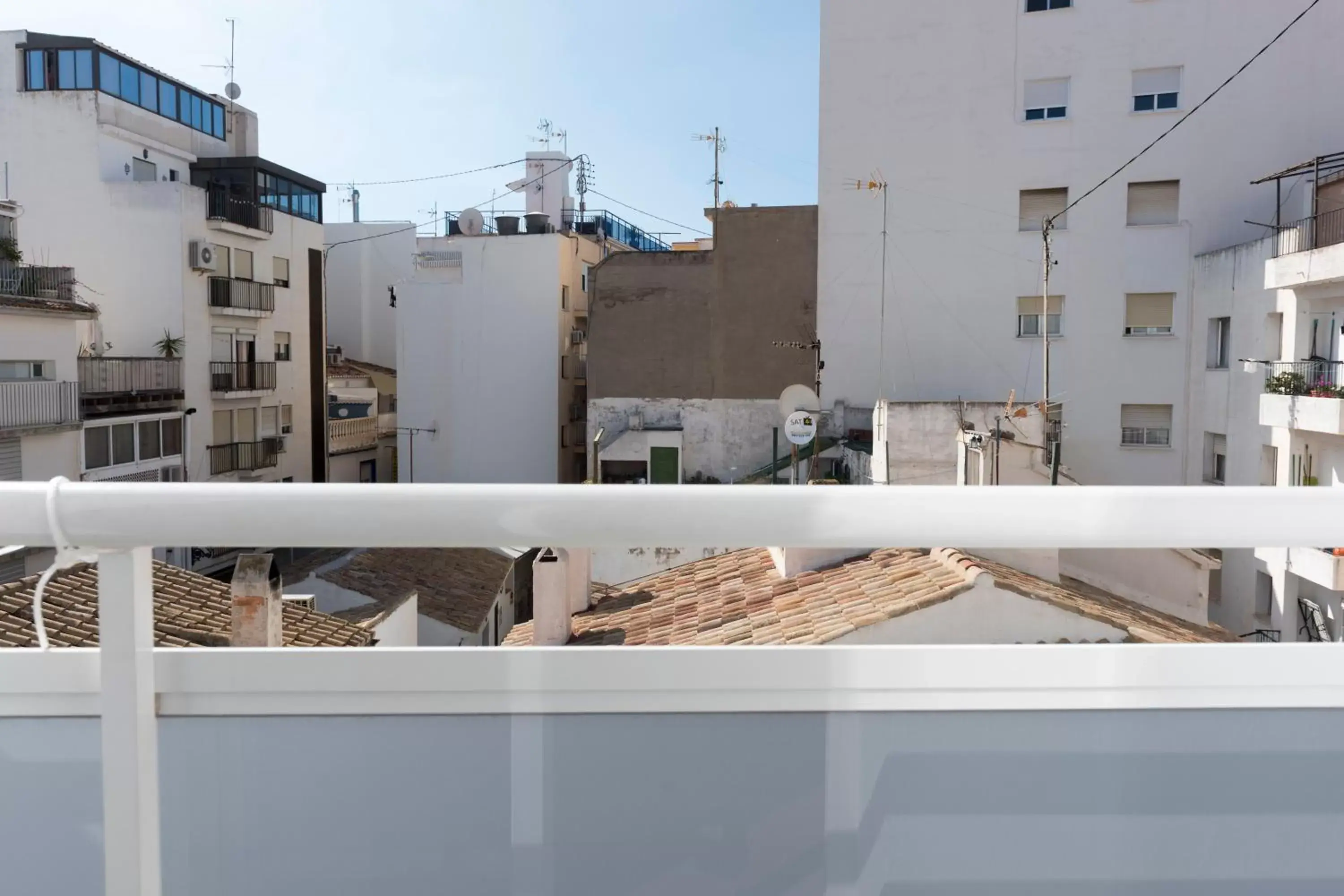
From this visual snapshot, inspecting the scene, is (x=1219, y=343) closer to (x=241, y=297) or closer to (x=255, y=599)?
(x=255, y=599)

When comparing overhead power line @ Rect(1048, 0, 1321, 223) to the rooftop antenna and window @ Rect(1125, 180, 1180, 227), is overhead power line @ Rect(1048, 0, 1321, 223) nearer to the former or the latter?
window @ Rect(1125, 180, 1180, 227)

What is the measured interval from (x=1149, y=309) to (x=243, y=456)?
15904 millimetres

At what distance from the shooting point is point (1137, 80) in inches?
657

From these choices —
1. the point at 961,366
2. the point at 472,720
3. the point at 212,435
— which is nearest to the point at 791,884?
the point at 472,720

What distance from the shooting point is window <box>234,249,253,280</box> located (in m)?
20.6

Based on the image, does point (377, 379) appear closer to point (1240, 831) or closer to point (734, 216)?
point (734, 216)

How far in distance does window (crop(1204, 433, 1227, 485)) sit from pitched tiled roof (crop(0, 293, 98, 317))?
16170 millimetres

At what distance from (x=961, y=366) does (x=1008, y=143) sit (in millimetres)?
3517

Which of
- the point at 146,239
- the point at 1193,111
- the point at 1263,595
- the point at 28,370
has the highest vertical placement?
the point at 1193,111

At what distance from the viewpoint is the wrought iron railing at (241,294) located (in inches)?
774

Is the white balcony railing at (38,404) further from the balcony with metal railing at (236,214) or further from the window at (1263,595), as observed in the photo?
the window at (1263,595)

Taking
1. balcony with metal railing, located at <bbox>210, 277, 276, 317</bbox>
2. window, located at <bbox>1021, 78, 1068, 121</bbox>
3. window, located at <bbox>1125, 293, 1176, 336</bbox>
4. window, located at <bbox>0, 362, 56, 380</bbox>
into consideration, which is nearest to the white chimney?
window, located at <bbox>0, 362, 56, 380</bbox>

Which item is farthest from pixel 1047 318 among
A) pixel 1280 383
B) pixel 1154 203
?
A: pixel 1154 203

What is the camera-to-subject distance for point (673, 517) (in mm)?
932
